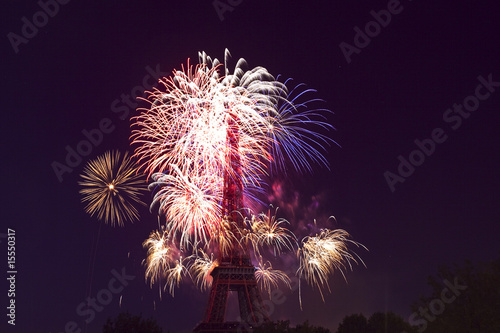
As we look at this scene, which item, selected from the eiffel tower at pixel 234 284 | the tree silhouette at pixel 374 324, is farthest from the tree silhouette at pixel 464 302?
the eiffel tower at pixel 234 284

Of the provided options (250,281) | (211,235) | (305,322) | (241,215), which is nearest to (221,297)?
(250,281)

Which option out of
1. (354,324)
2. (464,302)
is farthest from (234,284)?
(464,302)

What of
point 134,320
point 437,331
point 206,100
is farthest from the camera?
point 134,320

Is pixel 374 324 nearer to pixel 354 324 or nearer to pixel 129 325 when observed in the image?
pixel 354 324

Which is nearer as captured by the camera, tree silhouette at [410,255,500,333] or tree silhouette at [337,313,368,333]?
tree silhouette at [410,255,500,333]

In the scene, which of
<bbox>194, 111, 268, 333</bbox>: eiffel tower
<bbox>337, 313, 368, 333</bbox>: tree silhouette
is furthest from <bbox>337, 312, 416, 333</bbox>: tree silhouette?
<bbox>194, 111, 268, 333</bbox>: eiffel tower

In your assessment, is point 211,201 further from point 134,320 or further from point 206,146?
point 134,320

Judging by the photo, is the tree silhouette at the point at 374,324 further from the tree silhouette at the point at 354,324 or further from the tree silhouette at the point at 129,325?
the tree silhouette at the point at 129,325

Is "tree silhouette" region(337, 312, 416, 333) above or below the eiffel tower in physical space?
below

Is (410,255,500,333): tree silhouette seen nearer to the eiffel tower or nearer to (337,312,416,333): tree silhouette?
(337,312,416,333): tree silhouette
